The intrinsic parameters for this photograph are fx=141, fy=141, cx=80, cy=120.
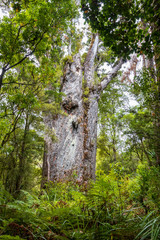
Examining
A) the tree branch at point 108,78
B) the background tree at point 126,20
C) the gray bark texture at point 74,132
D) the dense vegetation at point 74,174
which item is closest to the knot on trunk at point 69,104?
the gray bark texture at point 74,132

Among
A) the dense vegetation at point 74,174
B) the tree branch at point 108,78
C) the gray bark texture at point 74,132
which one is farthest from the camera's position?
the tree branch at point 108,78

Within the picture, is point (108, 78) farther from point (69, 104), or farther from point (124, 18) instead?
point (124, 18)

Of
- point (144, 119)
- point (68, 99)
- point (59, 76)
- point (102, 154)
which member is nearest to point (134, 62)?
point (59, 76)

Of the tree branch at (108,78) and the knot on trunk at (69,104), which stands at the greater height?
the tree branch at (108,78)

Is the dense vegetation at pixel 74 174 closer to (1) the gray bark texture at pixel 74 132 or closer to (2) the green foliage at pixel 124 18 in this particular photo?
(2) the green foliage at pixel 124 18

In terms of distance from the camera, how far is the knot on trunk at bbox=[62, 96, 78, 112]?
5.91 metres

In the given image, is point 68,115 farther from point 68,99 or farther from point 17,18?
point 17,18

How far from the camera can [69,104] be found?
19.4 ft

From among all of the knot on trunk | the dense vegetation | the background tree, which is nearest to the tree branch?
the knot on trunk

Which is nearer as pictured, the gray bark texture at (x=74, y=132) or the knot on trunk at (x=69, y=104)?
the gray bark texture at (x=74, y=132)

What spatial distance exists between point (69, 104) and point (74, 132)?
121 centimetres

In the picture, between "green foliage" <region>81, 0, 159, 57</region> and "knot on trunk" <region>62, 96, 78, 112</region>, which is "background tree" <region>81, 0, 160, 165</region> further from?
"knot on trunk" <region>62, 96, 78, 112</region>

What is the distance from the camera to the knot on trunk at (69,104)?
5.91 metres

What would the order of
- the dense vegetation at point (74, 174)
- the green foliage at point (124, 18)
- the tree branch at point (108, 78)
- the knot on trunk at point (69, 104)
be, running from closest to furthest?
the dense vegetation at point (74, 174), the green foliage at point (124, 18), the knot on trunk at point (69, 104), the tree branch at point (108, 78)
